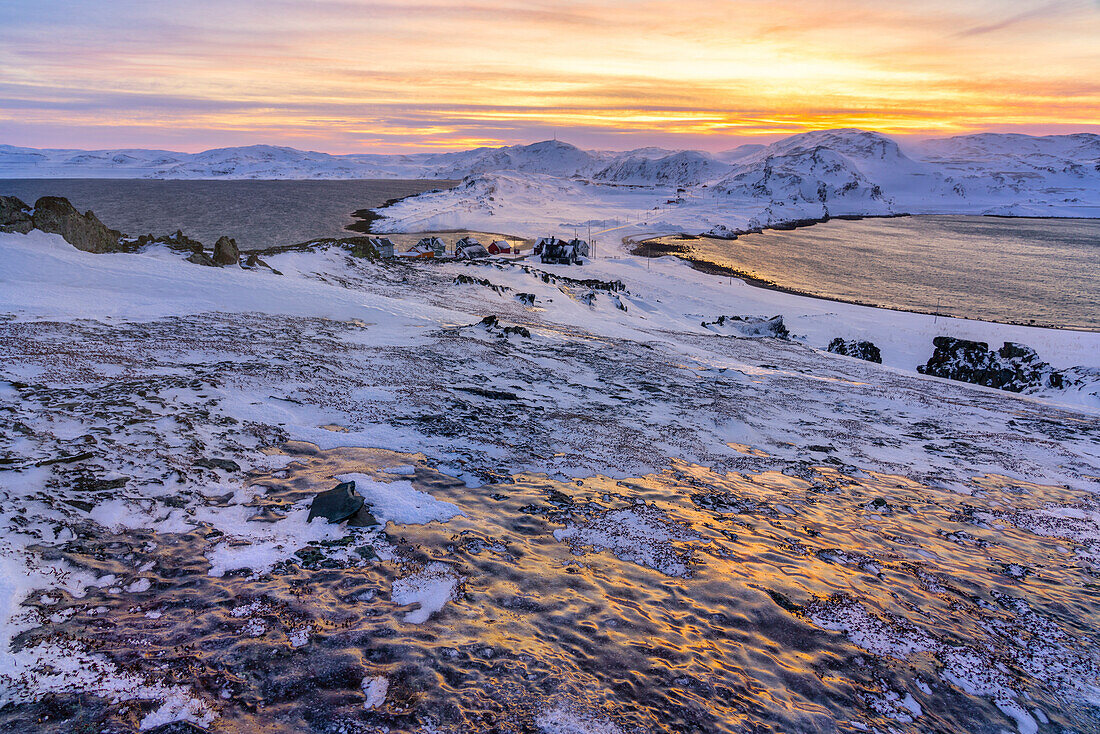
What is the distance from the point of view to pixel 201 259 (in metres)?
23.1

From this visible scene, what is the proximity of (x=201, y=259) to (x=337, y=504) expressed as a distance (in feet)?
70.8

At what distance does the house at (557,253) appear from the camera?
194 ft

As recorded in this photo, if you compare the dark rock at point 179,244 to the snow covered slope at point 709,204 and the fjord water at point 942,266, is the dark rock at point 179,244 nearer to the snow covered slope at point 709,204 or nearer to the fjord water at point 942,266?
the fjord water at point 942,266

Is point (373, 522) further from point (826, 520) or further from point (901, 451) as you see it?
point (901, 451)

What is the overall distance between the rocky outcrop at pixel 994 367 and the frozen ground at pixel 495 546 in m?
15.0

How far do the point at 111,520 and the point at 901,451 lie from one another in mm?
14998

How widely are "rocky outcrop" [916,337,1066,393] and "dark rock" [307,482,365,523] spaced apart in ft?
105

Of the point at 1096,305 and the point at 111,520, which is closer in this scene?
the point at 111,520

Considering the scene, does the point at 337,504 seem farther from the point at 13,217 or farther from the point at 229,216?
the point at 229,216

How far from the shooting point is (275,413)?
9.66 meters

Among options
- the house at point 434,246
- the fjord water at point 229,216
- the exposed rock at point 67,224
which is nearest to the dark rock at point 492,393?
the exposed rock at point 67,224

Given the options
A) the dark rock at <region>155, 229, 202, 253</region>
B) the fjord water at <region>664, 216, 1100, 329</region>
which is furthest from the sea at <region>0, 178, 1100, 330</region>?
the dark rock at <region>155, 229, 202, 253</region>

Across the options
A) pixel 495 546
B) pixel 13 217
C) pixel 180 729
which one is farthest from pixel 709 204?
pixel 180 729

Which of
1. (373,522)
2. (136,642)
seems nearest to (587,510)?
(373,522)
